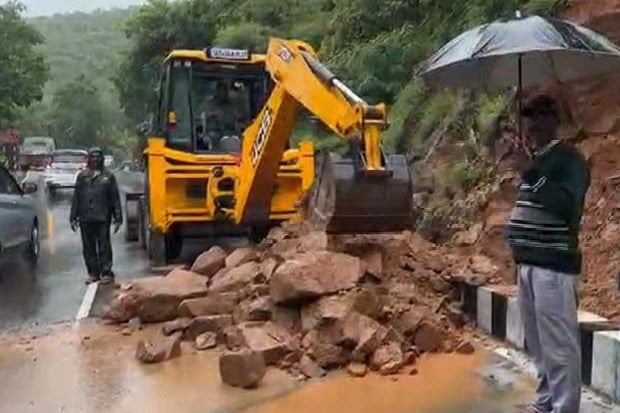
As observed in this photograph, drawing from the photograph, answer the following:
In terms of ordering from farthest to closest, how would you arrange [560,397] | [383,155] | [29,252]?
[29,252] < [383,155] < [560,397]

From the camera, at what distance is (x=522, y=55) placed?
19.1 ft

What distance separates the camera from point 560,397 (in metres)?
4.85

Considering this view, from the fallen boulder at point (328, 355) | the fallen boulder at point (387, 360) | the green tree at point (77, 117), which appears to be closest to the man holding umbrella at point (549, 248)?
the fallen boulder at point (387, 360)

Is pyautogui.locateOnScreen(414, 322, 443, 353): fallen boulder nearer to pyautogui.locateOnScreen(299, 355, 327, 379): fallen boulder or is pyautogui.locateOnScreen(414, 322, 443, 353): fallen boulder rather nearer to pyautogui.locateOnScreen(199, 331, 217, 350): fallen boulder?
pyautogui.locateOnScreen(299, 355, 327, 379): fallen boulder

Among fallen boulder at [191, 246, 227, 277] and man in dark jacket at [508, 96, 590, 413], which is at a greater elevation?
man in dark jacket at [508, 96, 590, 413]

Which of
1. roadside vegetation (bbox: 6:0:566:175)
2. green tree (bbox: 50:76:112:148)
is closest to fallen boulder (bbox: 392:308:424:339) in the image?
roadside vegetation (bbox: 6:0:566:175)

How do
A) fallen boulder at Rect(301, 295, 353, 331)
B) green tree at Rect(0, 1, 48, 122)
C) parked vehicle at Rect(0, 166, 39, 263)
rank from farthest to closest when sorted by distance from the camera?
green tree at Rect(0, 1, 48, 122), parked vehicle at Rect(0, 166, 39, 263), fallen boulder at Rect(301, 295, 353, 331)

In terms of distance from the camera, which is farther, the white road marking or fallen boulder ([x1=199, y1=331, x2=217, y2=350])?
the white road marking

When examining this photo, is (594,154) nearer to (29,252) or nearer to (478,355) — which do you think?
(478,355)

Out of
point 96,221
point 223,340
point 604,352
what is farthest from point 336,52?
point 604,352

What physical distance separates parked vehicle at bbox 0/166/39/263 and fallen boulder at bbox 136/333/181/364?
5280mm

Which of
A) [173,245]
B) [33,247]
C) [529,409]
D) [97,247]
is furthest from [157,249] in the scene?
[529,409]

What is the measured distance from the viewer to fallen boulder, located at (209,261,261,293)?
8.20 m

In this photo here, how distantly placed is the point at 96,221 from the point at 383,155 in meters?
4.37
